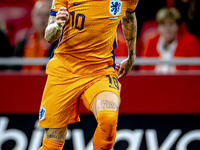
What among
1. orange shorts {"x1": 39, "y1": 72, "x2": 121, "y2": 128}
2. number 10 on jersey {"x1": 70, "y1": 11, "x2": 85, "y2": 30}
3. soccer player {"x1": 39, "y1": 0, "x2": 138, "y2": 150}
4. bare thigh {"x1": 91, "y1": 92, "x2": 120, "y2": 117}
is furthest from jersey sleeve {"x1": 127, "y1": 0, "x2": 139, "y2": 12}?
bare thigh {"x1": 91, "y1": 92, "x2": 120, "y2": 117}

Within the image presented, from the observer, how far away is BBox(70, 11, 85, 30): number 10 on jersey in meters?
2.64

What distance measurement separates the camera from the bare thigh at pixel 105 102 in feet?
8.25

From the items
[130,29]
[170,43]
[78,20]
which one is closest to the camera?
[78,20]

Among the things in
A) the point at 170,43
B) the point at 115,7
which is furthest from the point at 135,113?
the point at 115,7

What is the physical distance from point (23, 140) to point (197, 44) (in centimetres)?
254

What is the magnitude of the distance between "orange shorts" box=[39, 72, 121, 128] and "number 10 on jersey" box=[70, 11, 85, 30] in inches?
16.1

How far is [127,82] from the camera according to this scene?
13.4 ft

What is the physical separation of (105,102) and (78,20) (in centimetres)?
69

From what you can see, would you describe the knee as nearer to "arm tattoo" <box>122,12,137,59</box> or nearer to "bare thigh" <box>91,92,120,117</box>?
"bare thigh" <box>91,92,120,117</box>

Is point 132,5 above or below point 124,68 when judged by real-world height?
above

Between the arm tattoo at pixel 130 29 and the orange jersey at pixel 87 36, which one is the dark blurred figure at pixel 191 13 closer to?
the arm tattoo at pixel 130 29

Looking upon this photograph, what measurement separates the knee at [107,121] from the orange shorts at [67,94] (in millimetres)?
205

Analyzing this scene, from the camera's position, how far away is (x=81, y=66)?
9.02 feet

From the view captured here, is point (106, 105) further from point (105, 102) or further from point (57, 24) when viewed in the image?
point (57, 24)
